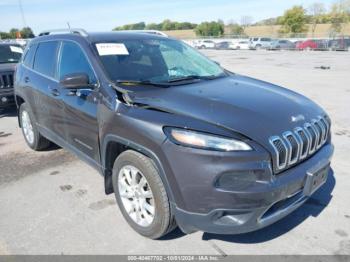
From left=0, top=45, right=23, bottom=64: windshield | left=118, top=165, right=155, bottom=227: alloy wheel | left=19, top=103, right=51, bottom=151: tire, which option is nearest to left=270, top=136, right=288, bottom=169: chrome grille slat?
left=118, top=165, right=155, bottom=227: alloy wheel

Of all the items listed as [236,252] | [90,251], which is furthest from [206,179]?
[90,251]

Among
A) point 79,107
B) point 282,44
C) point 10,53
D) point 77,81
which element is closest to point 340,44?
point 282,44

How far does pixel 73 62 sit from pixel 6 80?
4.63 meters

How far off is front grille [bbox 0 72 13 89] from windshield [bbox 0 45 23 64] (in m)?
1.48

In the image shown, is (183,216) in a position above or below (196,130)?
below

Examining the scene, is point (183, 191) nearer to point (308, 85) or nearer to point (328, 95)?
point (328, 95)

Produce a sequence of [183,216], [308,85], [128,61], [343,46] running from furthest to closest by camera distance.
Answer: [343,46]
[308,85]
[128,61]
[183,216]

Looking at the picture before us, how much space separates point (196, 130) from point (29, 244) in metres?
1.88

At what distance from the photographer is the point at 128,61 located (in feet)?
12.1

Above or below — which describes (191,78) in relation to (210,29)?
below

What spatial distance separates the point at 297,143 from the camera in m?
2.75

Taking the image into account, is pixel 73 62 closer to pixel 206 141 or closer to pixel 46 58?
pixel 46 58

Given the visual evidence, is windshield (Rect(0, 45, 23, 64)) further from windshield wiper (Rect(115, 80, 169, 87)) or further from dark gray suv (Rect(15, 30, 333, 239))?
windshield wiper (Rect(115, 80, 169, 87))

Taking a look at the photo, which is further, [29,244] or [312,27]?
[312,27]
